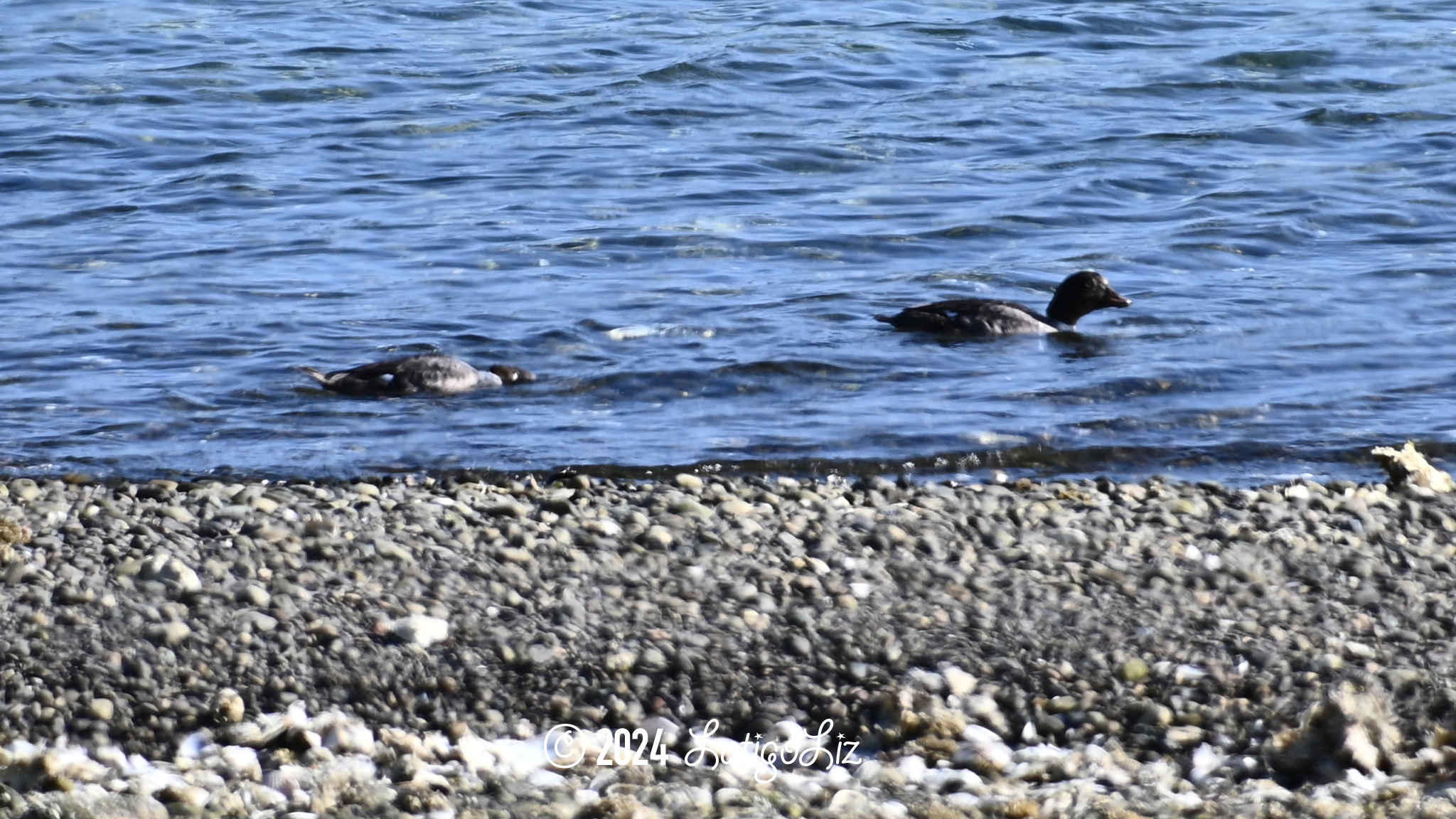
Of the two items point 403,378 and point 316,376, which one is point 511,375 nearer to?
point 403,378

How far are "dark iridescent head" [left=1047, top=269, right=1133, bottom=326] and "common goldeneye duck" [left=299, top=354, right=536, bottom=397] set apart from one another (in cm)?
376

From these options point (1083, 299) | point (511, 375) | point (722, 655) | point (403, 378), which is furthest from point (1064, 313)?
point (722, 655)

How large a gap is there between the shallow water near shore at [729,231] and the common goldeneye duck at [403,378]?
4.7 inches

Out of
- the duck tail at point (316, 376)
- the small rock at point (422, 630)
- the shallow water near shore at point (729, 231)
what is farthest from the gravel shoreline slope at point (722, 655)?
the duck tail at point (316, 376)

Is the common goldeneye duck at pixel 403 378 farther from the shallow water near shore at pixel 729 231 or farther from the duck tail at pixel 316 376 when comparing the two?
the shallow water near shore at pixel 729 231

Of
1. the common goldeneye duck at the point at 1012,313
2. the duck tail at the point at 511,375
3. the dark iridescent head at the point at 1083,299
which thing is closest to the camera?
the duck tail at the point at 511,375

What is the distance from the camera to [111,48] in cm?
2133

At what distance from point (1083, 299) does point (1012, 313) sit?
467 millimetres

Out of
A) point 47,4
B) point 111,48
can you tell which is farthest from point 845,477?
point 47,4

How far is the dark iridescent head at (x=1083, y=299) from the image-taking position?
448 inches

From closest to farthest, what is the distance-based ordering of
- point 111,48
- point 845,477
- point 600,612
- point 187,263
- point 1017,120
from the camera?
point 600,612, point 845,477, point 187,263, point 1017,120, point 111,48

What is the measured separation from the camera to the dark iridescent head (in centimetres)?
1137

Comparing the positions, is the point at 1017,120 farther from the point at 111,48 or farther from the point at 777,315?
the point at 111,48

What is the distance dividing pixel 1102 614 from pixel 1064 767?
97cm
